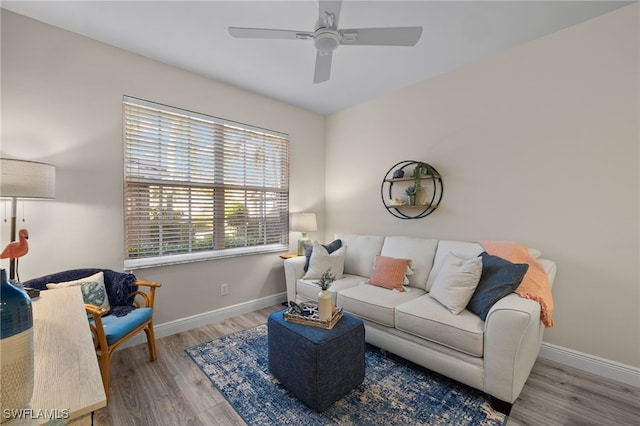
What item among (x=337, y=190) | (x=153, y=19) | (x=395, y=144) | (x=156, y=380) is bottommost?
(x=156, y=380)

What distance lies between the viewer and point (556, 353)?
2307mm

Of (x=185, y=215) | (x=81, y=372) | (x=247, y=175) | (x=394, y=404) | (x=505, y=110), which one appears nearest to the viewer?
(x=81, y=372)

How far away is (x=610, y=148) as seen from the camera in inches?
82.0

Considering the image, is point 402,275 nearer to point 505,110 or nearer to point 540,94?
point 505,110

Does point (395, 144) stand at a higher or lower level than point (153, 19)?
lower

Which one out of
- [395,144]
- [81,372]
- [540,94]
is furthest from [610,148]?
[81,372]

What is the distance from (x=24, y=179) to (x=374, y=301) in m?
2.59

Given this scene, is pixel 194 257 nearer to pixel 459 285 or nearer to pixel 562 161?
pixel 459 285

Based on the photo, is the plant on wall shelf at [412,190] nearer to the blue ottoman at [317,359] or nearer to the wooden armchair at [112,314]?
the blue ottoman at [317,359]

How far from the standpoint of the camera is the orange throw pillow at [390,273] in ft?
8.68

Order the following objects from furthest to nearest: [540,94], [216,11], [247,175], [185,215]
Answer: [247,175] → [185,215] → [540,94] → [216,11]

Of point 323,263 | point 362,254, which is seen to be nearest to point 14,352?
point 323,263

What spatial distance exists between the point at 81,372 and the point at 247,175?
9.20ft

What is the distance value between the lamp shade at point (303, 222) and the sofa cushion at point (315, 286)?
0.76 meters
